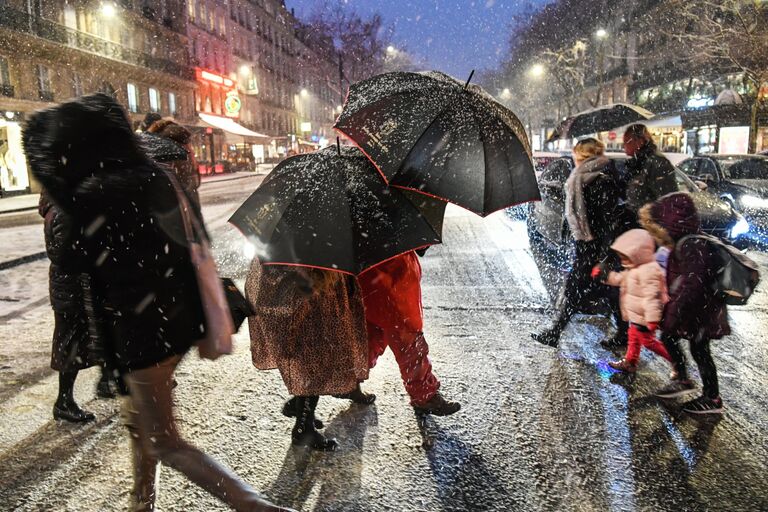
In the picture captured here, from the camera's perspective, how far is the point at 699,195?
8164 mm

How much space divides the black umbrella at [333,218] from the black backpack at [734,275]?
72.8 inches

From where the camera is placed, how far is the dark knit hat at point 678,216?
11.3ft

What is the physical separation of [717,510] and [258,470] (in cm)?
222

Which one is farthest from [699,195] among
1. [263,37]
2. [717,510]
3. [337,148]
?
[263,37]

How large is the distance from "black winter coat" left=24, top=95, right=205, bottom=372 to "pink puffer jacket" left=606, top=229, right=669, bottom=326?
2.94 m

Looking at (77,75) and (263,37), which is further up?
(263,37)

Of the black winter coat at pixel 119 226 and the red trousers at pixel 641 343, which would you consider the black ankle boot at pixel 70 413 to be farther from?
the red trousers at pixel 641 343

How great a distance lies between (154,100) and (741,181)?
3575cm

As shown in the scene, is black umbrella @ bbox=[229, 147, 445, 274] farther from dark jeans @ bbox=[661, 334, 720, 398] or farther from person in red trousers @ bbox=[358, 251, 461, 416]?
dark jeans @ bbox=[661, 334, 720, 398]

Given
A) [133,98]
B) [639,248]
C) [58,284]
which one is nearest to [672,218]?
[639,248]

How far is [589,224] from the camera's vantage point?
4723 millimetres

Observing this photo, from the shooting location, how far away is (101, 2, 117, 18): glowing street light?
30875 millimetres

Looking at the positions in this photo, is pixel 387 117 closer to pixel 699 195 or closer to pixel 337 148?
pixel 337 148

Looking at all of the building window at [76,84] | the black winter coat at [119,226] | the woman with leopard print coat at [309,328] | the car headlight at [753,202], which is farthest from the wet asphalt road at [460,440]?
the building window at [76,84]
